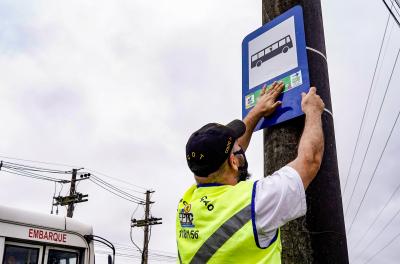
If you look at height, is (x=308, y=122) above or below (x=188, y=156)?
above

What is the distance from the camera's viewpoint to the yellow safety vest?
1.78 m

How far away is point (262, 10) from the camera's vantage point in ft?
10.6

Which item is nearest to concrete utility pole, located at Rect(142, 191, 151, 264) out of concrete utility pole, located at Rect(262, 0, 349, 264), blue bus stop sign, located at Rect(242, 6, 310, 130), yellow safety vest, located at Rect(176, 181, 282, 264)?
blue bus stop sign, located at Rect(242, 6, 310, 130)

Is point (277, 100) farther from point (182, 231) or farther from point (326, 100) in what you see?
point (182, 231)

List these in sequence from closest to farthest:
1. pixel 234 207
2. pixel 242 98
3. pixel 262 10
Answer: pixel 234 207 < pixel 242 98 < pixel 262 10

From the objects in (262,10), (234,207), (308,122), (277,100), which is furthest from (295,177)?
(262,10)

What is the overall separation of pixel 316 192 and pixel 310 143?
1.45 ft

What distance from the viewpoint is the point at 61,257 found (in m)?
6.63

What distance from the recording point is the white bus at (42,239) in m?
6.13

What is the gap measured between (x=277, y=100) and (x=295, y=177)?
0.91m

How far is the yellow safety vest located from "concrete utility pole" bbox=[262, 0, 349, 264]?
1.56 ft

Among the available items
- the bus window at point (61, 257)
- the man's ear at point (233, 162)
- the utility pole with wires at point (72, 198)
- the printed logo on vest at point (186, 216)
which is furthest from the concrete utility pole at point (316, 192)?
the utility pole with wires at point (72, 198)

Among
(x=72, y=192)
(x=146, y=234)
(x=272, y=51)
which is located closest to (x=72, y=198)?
(x=72, y=192)

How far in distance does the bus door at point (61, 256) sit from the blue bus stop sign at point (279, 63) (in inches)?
185
